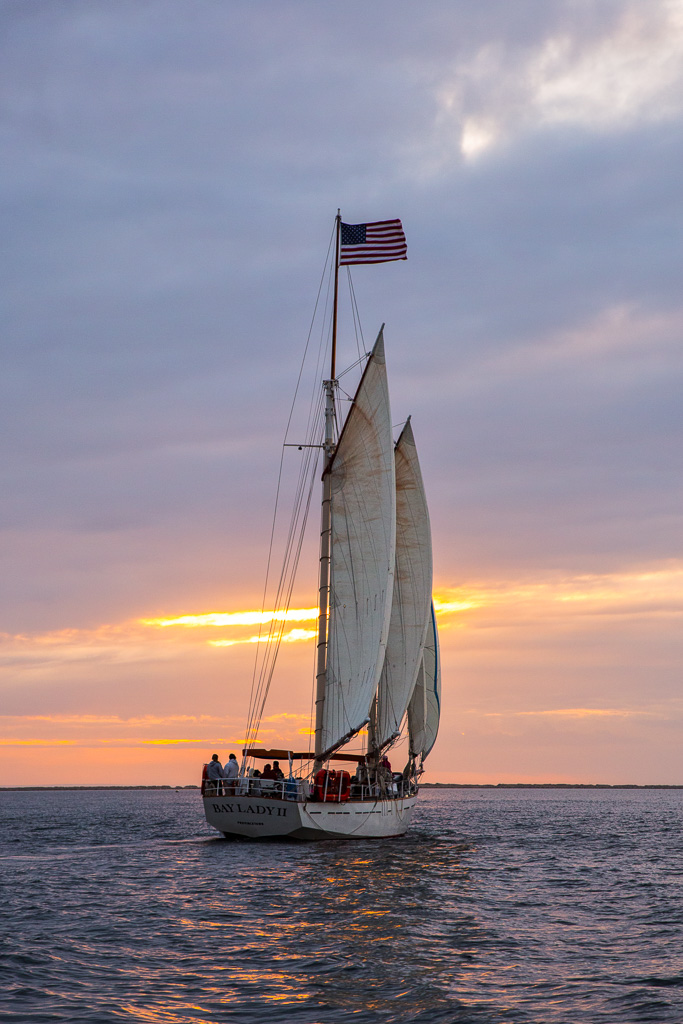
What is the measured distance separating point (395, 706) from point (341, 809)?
10.1m

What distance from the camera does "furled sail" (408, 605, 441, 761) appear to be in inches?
2421

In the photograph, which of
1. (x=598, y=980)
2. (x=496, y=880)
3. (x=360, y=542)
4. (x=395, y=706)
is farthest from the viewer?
(x=395, y=706)

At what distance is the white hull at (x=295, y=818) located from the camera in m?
44.6

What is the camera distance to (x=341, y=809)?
4597cm

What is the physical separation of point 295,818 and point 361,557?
40.7 ft

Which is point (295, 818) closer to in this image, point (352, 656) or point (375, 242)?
point (352, 656)

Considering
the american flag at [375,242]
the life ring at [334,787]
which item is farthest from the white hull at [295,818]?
the american flag at [375,242]

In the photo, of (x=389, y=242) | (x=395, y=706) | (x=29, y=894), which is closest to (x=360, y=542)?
(x=395, y=706)

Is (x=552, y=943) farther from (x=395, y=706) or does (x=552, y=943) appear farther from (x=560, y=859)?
(x=395, y=706)

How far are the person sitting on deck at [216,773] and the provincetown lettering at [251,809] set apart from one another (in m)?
0.82

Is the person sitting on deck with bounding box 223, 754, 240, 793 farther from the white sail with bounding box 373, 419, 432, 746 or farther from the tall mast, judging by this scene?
the white sail with bounding box 373, 419, 432, 746

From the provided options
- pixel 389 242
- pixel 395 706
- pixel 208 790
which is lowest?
pixel 208 790

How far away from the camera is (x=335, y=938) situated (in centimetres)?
2341

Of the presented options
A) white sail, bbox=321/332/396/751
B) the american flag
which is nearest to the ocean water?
white sail, bbox=321/332/396/751
